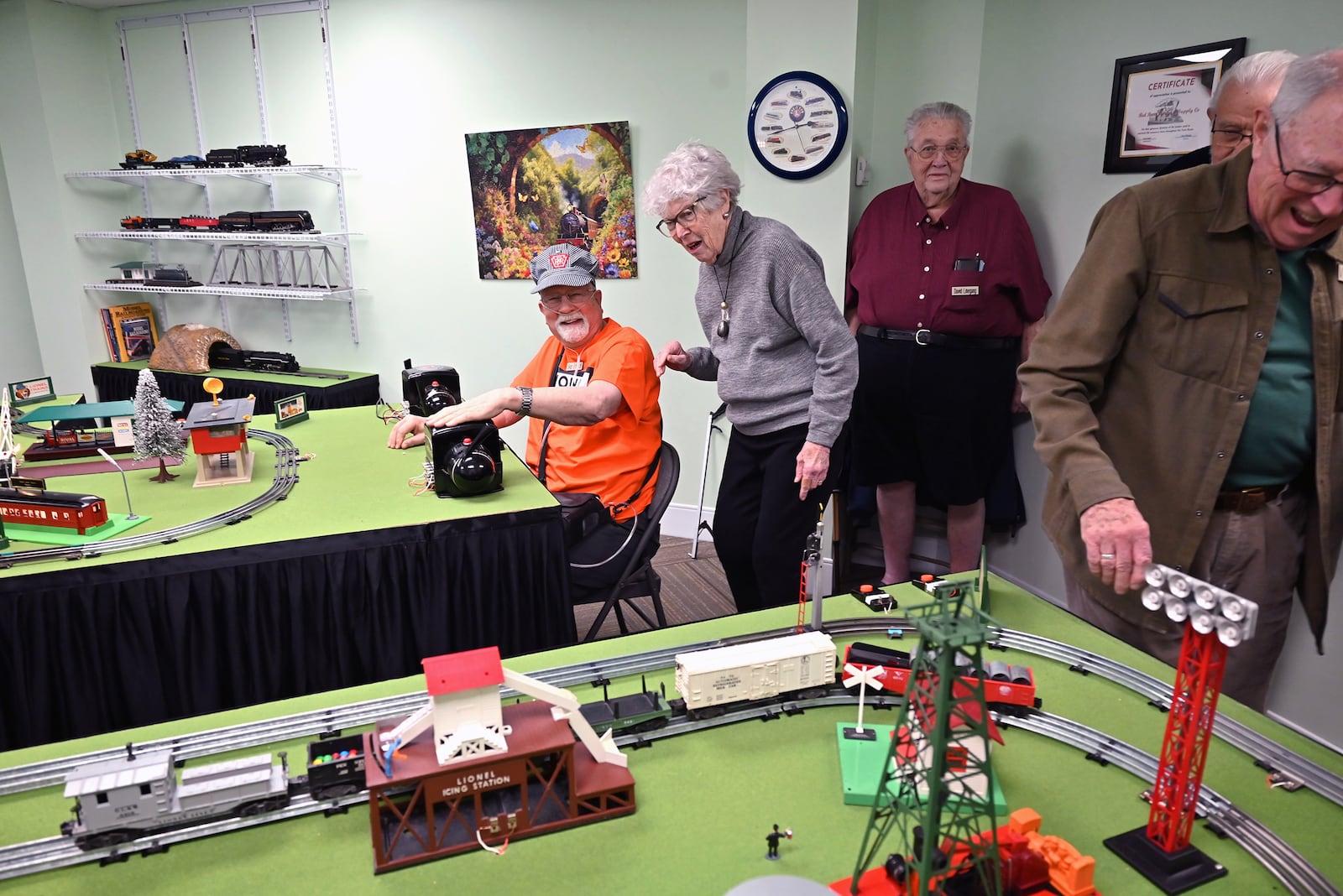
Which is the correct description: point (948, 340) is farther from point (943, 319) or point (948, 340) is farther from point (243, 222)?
point (243, 222)

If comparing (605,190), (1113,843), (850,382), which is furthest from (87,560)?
(605,190)

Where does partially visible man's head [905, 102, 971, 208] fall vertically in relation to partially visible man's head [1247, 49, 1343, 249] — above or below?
above

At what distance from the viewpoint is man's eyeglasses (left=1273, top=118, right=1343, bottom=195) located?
136cm

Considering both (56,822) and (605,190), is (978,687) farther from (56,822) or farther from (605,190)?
(605,190)

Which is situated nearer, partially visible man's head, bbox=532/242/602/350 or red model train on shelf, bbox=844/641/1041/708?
red model train on shelf, bbox=844/641/1041/708

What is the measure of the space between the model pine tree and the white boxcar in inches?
86.0

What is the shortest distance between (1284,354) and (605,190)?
3.99m

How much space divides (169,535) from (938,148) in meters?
3.29

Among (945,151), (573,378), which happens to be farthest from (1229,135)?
(573,378)

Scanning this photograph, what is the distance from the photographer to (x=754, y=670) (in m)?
1.56

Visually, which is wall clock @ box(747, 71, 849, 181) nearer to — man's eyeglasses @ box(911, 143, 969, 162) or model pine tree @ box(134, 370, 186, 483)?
man's eyeglasses @ box(911, 143, 969, 162)

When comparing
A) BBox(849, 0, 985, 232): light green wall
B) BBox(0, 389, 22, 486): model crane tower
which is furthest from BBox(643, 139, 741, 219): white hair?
BBox(0, 389, 22, 486): model crane tower

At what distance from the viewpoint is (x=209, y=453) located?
2.83 meters

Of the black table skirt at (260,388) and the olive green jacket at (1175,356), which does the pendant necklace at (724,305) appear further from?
the black table skirt at (260,388)
